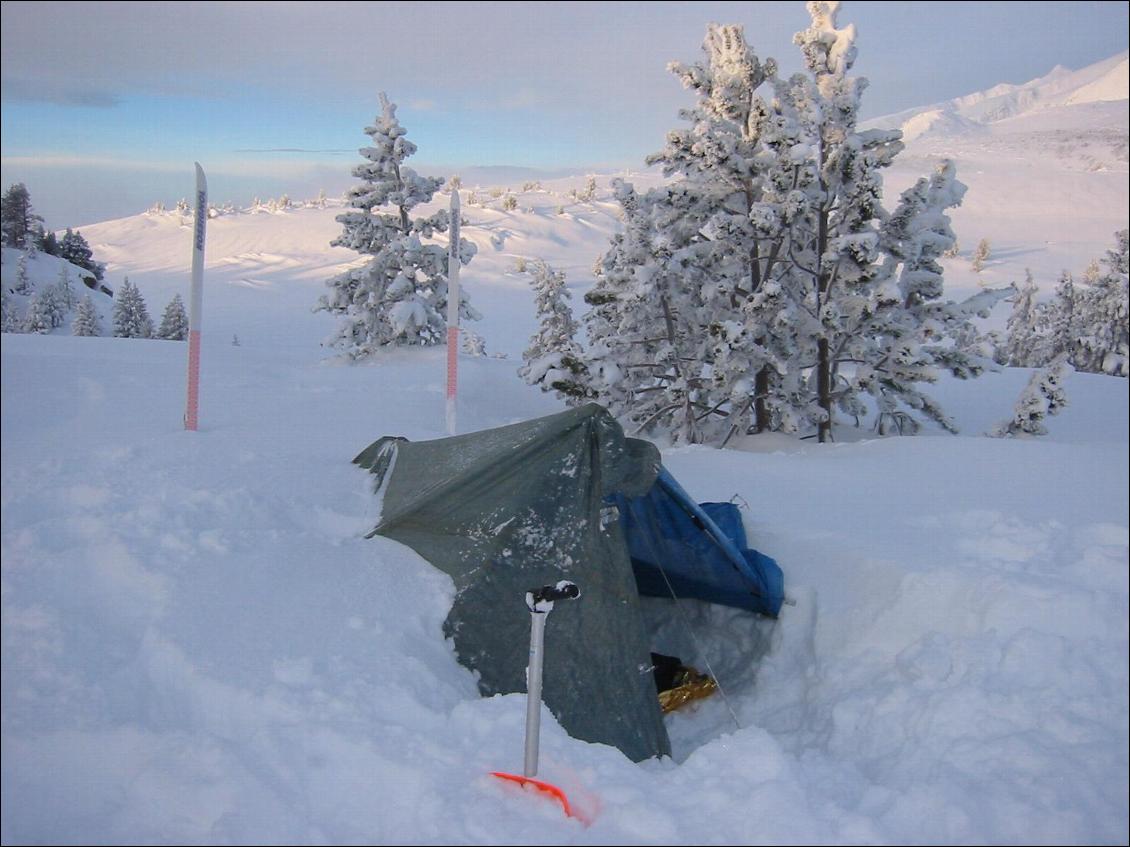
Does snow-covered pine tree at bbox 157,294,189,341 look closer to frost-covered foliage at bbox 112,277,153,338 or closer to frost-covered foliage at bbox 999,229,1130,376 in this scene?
frost-covered foliage at bbox 112,277,153,338

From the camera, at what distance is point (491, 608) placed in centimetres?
517

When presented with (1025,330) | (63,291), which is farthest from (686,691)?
(1025,330)

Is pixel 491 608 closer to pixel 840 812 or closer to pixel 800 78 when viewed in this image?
pixel 840 812

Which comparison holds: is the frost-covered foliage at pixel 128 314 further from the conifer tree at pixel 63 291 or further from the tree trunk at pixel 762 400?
the tree trunk at pixel 762 400

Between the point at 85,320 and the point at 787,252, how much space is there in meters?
31.7

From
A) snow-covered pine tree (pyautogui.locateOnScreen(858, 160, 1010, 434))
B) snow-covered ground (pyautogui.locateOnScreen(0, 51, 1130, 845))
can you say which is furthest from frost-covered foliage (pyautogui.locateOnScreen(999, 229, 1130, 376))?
snow-covered ground (pyautogui.locateOnScreen(0, 51, 1130, 845))

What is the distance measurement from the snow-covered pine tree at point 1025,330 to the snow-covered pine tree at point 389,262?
32.6m

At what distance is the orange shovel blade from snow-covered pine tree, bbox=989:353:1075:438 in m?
10.7

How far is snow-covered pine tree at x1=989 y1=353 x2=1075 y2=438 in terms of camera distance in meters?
11.8

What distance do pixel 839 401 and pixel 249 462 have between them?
420 inches

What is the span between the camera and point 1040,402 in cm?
1177

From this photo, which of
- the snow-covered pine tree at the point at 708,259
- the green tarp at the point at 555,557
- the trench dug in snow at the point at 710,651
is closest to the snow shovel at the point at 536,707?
the green tarp at the point at 555,557

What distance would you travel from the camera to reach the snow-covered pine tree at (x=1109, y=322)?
2695cm

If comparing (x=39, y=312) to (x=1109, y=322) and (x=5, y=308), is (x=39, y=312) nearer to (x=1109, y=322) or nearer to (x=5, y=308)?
(x=5, y=308)
